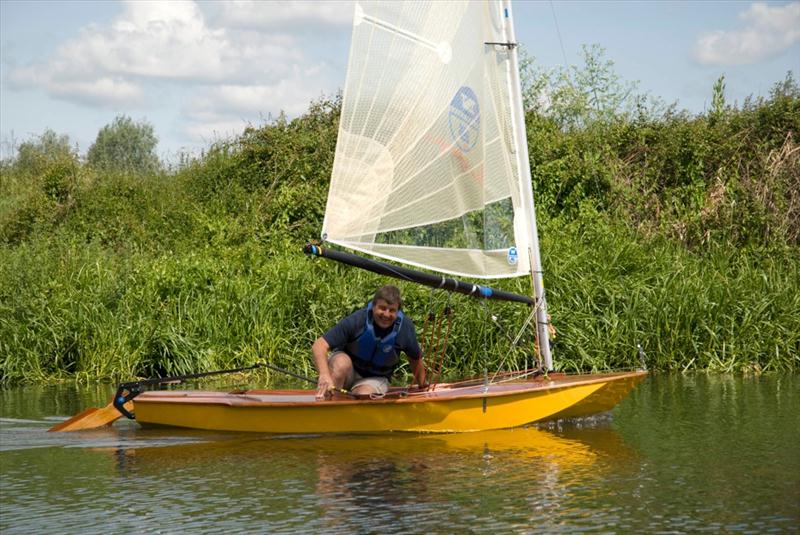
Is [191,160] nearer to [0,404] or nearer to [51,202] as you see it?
[51,202]

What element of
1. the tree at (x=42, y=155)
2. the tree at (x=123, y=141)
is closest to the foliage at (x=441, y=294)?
the tree at (x=42, y=155)

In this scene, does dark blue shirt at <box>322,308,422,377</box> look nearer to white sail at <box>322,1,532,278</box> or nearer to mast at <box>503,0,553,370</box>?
white sail at <box>322,1,532,278</box>

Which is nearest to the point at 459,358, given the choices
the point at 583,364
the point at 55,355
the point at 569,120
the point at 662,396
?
the point at 583,364

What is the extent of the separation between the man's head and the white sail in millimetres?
719

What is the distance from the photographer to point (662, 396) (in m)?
11.0

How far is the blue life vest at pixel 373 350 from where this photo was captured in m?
9.10

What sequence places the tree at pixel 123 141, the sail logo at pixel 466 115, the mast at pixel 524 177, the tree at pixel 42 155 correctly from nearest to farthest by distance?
the mast at pixel 524 177, the sail logo at pixel 466 115, the tree at pixel 42 155, the tree at pixel 123 141

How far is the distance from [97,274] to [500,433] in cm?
682

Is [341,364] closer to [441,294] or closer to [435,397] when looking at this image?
[435,397]

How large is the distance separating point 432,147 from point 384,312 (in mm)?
1589

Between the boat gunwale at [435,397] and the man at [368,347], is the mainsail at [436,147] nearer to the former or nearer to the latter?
the boat gunwale at [435,397]

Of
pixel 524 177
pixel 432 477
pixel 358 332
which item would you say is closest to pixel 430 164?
pixel 524 177

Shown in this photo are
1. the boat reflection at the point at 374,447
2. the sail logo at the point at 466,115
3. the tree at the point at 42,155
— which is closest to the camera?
the boat reflection at the point at 374,447

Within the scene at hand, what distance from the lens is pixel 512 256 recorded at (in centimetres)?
955
